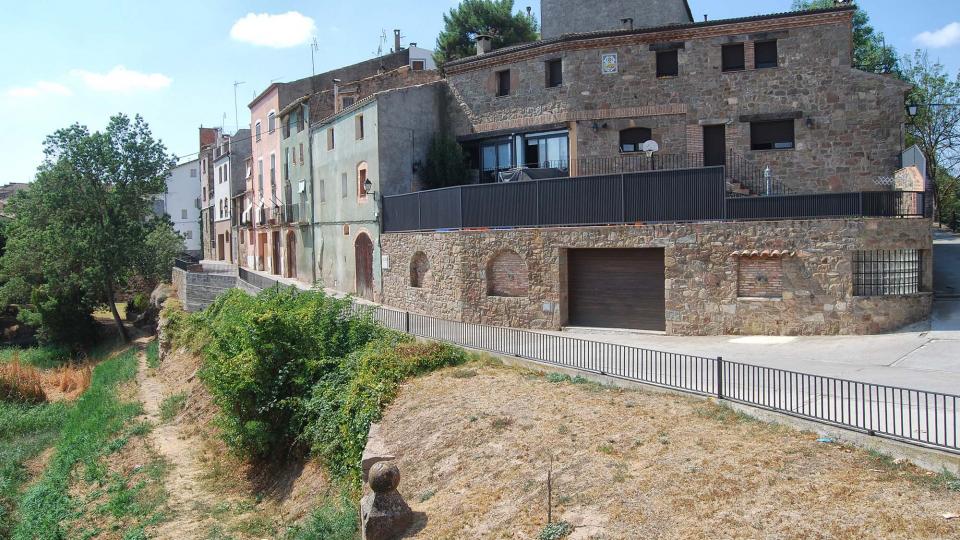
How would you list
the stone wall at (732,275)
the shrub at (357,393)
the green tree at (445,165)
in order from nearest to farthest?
1. the shrub at (357,393)
2. the stone wall at (732,275)
3. the green tree at (445,165)

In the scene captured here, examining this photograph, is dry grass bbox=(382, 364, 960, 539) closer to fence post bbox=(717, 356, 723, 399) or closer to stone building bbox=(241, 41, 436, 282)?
fence post bbox=(717, 356, 723, 399)

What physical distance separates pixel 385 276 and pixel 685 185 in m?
12.7

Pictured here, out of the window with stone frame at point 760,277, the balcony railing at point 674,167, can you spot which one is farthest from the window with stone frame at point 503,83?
the window with stone frame at point 760,277

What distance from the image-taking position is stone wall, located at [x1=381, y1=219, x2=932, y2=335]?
715 inches

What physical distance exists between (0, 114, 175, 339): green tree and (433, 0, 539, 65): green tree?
58.8 feet

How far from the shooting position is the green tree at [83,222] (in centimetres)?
3728

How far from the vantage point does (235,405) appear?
18047mm

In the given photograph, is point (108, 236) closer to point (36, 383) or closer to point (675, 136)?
point (36, 383)

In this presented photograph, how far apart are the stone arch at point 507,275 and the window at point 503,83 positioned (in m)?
8.57

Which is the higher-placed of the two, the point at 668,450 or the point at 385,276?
the point at 385,276

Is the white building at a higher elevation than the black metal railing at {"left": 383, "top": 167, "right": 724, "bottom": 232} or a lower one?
higher

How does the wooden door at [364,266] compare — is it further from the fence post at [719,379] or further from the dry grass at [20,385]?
the fence post at [719,379]

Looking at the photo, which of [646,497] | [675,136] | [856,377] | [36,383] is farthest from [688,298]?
[36,383]

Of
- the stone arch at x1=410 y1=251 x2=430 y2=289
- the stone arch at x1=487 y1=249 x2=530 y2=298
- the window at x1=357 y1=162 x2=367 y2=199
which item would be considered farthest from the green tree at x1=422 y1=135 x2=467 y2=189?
the stone arch at x1=487 y1=249 x2=530 y2=298
